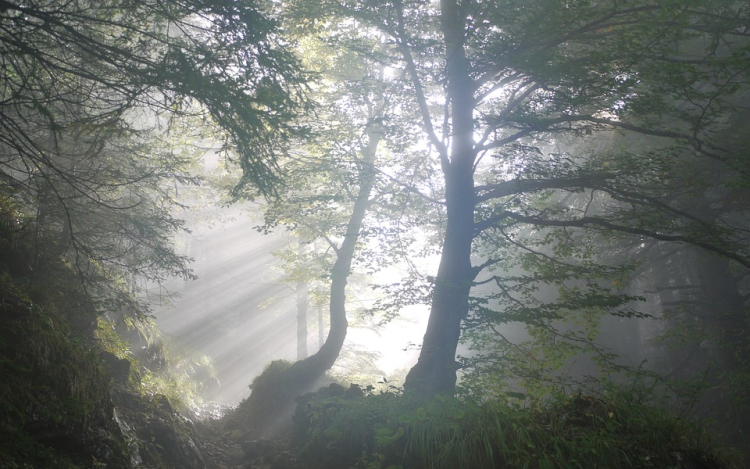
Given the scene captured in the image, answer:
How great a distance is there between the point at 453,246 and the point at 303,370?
22.7 ft

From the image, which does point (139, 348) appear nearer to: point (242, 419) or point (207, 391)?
point (242, 419)

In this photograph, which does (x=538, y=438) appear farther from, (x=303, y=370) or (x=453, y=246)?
(x=303, y=370)

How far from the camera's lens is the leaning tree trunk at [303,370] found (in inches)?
→ 424

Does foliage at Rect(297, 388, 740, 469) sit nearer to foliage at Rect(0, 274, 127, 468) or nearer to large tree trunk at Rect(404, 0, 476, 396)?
large tree trunk at Rect(404, 0, 476, 396)

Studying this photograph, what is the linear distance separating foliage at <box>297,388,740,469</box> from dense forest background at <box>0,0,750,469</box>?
0.10 ft

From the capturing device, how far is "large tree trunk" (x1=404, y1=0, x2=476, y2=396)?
23.6 ft

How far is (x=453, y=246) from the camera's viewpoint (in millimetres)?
7832

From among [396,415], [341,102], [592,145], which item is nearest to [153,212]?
[341,102]

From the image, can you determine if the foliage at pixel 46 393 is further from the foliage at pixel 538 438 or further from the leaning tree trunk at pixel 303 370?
the leaning tree trunk at pixel 303 370

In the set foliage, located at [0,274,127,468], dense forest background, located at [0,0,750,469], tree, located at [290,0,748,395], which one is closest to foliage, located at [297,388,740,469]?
dense forest background, located at [0,0,750,469]

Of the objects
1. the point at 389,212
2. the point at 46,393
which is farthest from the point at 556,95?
the point at 46,393

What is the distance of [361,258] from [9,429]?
751 centimetres

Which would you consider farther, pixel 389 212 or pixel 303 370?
pixel 303 370

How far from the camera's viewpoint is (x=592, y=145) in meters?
15.1
